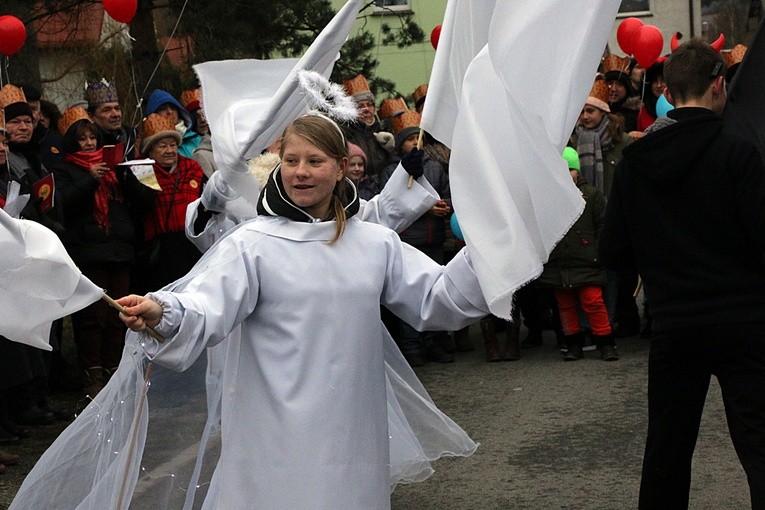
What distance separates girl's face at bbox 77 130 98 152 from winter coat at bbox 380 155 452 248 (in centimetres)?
251

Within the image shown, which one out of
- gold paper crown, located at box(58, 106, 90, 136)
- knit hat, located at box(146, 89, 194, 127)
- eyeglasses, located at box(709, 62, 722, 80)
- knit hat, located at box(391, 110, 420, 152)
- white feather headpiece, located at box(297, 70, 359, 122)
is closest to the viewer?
white feather headpiece, located at box(297, 70, 359, 122)

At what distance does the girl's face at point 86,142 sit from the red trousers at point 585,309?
3.86 meters

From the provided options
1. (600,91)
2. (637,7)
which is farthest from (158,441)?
(637,7)

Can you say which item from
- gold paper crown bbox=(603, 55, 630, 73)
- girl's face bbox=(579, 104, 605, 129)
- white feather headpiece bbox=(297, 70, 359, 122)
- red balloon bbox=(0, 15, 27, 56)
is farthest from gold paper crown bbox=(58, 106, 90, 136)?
gold paper crown bbox=(603, 55, 630, 73)

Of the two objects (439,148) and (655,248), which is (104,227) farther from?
(655,248)

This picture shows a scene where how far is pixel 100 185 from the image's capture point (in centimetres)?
919

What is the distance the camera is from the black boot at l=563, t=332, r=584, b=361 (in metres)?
10.3

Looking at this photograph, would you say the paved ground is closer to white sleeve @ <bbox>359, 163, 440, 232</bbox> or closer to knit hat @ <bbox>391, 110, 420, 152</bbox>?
white sleeve @ <bbox>359, 163, 440, 232</bbox>

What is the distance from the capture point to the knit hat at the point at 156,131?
957 centimetres

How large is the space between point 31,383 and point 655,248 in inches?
186

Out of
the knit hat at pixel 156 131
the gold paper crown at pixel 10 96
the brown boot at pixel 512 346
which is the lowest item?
the brown boot at pixel 512 346

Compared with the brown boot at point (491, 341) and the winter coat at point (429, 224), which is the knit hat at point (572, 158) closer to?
the winter coat at point (429, 224)

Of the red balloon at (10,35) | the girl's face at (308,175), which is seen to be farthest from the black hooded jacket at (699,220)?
the red balloon at (10,35)

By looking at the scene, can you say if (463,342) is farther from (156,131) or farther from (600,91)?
(156,131)
